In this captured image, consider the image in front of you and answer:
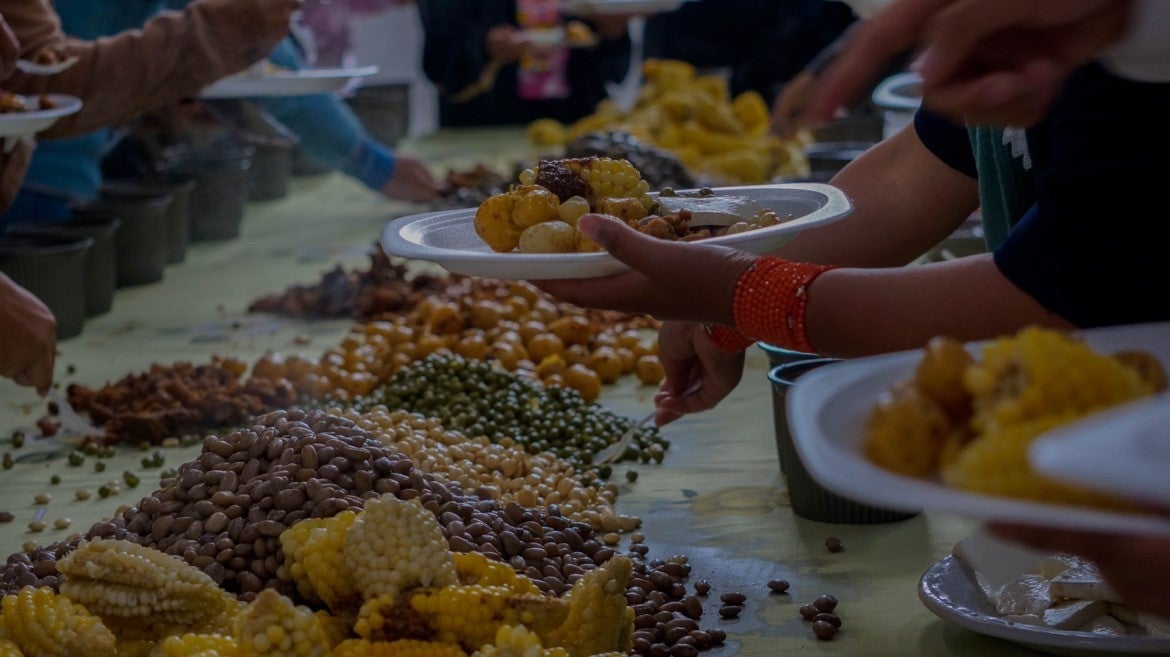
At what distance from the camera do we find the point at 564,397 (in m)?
Answer: 3.05

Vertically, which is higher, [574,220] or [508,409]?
[574,220]

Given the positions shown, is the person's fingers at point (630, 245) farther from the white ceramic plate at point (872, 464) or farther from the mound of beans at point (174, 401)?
the mound of beans at point (174, 401)

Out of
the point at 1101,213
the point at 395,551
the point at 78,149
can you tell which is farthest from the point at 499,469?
the point at 78,149

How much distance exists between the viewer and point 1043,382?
35.9 inches

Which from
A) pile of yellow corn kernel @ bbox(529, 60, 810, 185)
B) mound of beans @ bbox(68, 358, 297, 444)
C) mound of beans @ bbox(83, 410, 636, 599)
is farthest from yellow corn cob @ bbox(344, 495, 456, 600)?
pile of yellow corn kernel @ bbox(529, 60, 810, 185)

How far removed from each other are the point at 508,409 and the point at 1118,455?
2220 millimetres

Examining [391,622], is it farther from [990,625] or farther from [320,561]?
[990,625]

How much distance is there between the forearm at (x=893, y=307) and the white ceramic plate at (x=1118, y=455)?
24.3 inches

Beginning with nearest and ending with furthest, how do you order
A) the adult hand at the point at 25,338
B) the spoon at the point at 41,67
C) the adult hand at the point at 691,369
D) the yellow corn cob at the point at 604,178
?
the yellow corn cob at the point at 604,178, the adult hand at the point at 691,369, the adult hand at the point at 25,338, the spoon at the point at 41,67

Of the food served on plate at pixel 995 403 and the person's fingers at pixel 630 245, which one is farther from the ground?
the food served on plate at pixel 995 403

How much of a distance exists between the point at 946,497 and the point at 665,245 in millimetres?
704

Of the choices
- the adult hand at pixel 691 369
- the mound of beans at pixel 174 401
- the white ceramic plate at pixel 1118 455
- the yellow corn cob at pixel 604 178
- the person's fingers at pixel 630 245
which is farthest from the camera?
the mound of beans at pixel 174 401

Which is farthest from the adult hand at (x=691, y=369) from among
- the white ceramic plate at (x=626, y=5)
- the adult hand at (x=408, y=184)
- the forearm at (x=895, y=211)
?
the white ceramic plate at (x=626, y=5)

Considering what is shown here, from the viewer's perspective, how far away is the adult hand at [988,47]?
3.56 feet
